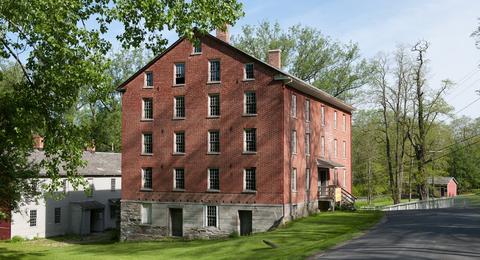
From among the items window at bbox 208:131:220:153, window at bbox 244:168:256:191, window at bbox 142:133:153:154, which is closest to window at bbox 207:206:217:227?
window at bbox 244:168:256:191

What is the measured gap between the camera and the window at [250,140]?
3600 cm

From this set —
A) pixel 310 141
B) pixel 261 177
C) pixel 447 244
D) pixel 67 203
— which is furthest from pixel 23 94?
pixel 67 203

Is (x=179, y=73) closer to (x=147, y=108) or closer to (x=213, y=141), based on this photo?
(x=147, y=108)

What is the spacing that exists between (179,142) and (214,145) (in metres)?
3.03

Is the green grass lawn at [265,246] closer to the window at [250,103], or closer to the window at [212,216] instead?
the window at [212,216]

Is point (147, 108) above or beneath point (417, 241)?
above

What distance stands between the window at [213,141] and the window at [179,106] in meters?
2.88

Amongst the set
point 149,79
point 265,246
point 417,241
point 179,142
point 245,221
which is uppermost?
point 149,79

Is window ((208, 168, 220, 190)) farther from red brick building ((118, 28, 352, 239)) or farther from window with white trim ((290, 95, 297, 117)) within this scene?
window with white trim ((290, 95, 297, 117))

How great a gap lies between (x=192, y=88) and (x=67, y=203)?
18.5 m

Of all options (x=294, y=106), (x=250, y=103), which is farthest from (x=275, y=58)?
(x=250, y=103)

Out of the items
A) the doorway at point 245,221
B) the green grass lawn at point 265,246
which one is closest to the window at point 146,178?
the green grass lawn at point 265,246

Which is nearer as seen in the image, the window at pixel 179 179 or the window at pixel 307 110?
the window at pixel 179 179

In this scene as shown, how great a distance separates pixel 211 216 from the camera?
36.7 metres
